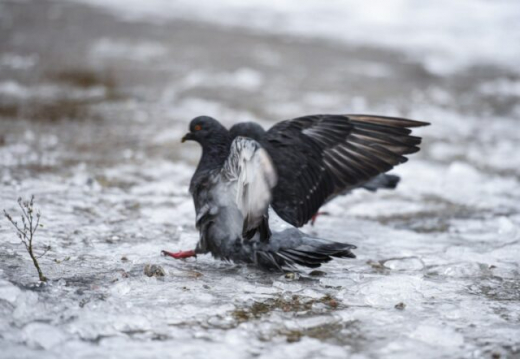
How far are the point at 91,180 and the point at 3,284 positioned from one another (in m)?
2.24

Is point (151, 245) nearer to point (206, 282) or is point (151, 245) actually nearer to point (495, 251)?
point (206, 282)

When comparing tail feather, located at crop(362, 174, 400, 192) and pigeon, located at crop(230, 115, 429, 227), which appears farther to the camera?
tail feather, located at crop(362, 174, 400, 192)

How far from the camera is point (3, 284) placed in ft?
9.56

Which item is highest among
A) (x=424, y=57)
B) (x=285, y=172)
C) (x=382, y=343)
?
(x=424, y=57)

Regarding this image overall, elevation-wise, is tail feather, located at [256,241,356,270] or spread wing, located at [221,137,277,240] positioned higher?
spread wing, located at [221,137,277,240]

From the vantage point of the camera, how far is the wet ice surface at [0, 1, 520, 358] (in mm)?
2721

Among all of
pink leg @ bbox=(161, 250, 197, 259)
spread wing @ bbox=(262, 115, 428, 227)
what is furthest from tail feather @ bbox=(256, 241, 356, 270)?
pink leg @ bbox=(161, 250, 197, 259)

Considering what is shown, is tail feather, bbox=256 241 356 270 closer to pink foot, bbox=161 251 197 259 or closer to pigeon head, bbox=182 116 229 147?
pink foot, bbox=161 251 197 259

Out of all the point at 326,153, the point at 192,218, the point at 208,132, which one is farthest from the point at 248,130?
the point at 192,218

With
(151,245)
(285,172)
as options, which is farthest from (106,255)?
(285,172)

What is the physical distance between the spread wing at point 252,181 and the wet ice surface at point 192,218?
14.5 inches

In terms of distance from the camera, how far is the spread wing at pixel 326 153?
145 inches

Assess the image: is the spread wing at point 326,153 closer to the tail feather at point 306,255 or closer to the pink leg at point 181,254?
the tail feather at point 306,255

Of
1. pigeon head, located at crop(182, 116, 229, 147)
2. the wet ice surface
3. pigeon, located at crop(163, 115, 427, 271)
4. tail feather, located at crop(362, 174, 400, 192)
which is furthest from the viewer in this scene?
tail feather, located at crop(362, 174, 400, 192)
